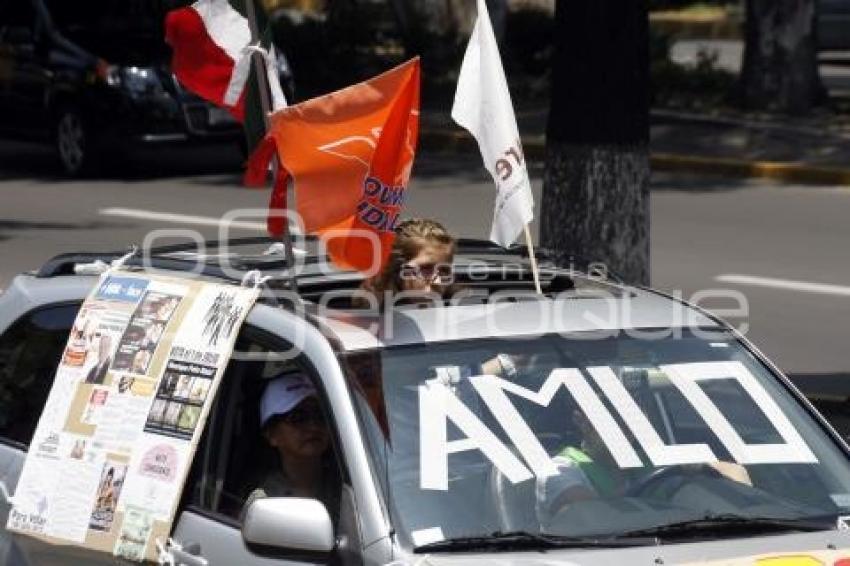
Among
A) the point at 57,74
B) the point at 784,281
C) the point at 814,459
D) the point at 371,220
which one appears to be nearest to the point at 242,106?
the point at 371,220

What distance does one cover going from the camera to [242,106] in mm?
6250

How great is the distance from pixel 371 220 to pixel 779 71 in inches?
734

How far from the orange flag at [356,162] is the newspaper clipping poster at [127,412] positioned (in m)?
0.31

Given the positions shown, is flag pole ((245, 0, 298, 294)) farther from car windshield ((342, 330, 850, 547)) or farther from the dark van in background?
the dark van in background

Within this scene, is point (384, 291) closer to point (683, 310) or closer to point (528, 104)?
point (683, 310)

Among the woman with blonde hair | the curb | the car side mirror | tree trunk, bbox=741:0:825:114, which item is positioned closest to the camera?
the car side mirror

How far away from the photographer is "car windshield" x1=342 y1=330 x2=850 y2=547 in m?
5.02

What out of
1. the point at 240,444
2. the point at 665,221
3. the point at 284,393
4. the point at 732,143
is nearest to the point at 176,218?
the point at 665,221

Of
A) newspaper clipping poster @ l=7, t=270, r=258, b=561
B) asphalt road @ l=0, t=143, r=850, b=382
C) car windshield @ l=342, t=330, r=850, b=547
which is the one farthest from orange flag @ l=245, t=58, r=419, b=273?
asphalt road @ l=0, t=143, r=850, b=382

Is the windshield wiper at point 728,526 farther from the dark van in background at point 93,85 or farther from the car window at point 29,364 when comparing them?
the dark van in background at point 93,85

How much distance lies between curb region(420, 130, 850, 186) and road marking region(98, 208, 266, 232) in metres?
3.82

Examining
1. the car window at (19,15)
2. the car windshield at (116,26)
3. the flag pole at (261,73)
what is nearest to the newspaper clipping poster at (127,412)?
the flag pole at (261,73)

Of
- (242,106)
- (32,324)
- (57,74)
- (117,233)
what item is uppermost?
(57,74)

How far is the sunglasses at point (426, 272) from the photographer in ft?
19.4
